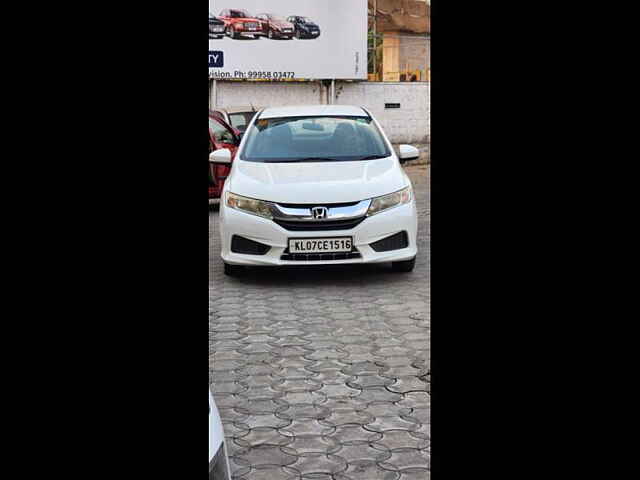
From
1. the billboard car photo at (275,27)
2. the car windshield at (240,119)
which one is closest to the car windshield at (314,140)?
the car windshield at (240,119)

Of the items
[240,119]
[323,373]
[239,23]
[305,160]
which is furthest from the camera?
[239,23]

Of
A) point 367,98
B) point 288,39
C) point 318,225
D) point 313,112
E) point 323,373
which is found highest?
point 288,39

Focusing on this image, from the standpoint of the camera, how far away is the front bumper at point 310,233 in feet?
25.8

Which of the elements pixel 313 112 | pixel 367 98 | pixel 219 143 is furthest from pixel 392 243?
pixel 367 98

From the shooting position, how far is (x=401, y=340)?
6223mm

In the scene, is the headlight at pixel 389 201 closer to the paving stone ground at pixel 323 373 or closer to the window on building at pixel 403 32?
the paving stone ground at pixel 323 373

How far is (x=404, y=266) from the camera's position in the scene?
8539mm

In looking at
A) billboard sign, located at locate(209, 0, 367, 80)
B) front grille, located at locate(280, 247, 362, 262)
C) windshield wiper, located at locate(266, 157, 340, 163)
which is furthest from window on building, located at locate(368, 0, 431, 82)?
front grille, located at locate(280, 247, 362, 262)

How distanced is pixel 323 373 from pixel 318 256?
2586 millimetres

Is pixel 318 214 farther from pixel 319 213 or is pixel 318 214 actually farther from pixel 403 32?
pixel 403 32

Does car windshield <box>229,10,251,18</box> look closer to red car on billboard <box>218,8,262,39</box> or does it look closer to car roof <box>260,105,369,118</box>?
red car on billboard <box>218,8,262,39</box>

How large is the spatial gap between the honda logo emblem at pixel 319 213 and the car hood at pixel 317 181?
6 cm

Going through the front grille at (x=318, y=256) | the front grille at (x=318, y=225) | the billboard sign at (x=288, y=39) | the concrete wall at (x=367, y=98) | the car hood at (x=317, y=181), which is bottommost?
the front grille at (x=318, y=256)
